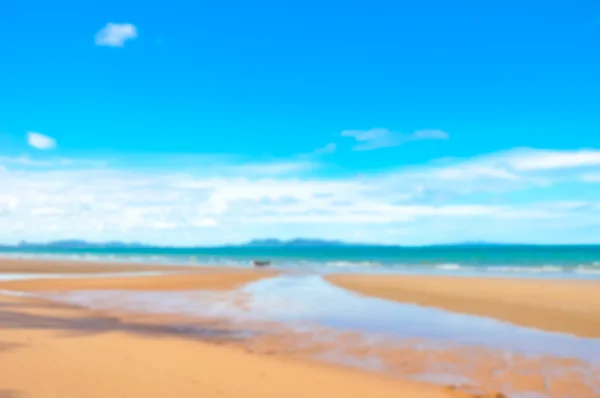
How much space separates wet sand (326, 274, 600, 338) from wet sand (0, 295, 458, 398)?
8.72 meters

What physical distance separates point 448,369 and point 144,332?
7.72 metres

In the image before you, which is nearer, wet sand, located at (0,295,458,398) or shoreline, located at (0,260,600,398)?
wet sand, located at (0,295,458,398)

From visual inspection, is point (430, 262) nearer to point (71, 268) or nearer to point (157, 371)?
point (71, 268)

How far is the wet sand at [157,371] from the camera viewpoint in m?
8.51

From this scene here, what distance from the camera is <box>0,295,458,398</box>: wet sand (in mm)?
8508

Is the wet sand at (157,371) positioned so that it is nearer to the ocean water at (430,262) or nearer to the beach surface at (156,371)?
the beach surface at (156,371)

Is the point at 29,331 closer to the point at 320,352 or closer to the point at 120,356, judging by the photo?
the point at 120,356

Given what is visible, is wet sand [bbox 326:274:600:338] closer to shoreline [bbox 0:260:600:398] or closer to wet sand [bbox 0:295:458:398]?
shoreline [bbox 0:260:600:398]

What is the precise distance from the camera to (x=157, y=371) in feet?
31.8

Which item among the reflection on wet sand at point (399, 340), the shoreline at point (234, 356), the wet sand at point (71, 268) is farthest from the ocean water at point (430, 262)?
the shoreline at point (234, 356)

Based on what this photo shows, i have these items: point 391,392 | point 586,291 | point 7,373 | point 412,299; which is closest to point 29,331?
point 7,373

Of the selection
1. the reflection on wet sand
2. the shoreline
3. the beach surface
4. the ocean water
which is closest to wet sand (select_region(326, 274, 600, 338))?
the shoreline

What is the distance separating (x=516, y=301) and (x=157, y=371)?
685 inches

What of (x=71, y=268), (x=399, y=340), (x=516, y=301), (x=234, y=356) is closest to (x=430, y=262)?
(x=71, y=268)
